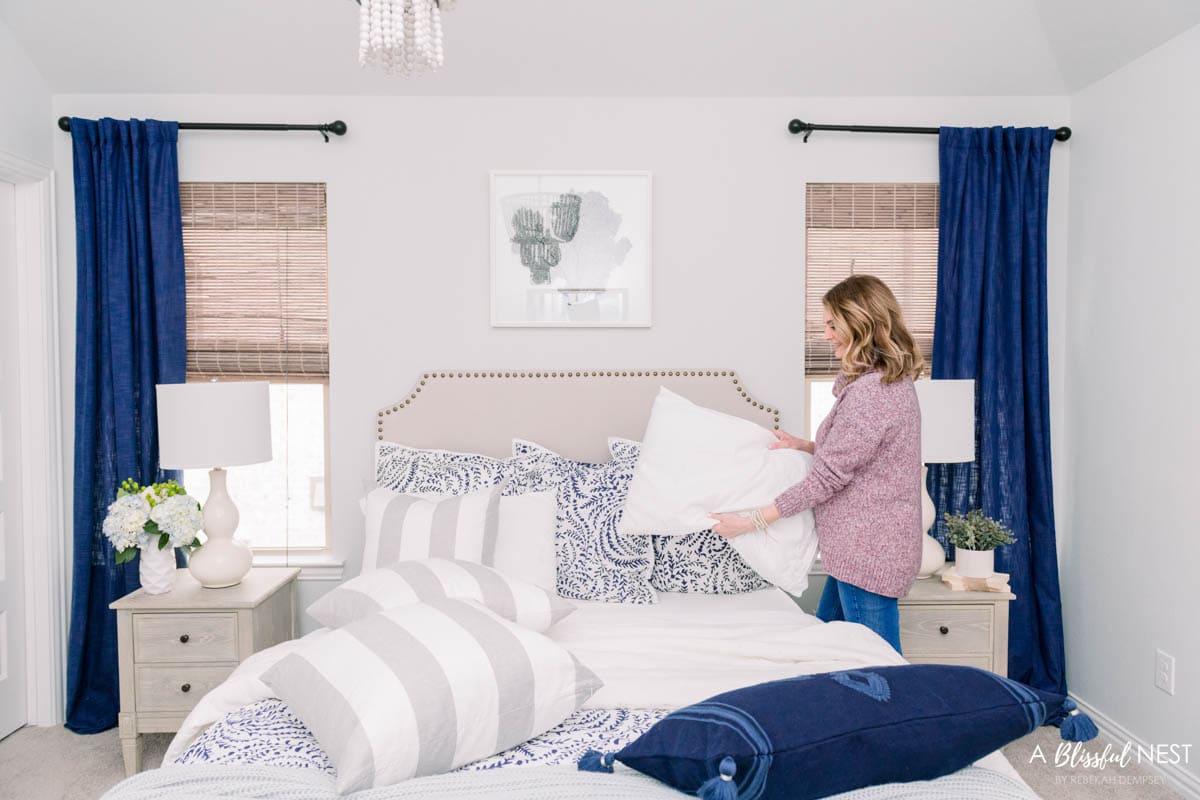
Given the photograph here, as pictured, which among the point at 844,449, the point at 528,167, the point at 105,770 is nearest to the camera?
the point at 844,449

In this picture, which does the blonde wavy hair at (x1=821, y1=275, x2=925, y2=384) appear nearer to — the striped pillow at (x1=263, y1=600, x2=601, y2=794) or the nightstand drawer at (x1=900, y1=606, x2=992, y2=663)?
the nightstand drawer at (x1=900, y1=606, x2=992, y2=663)

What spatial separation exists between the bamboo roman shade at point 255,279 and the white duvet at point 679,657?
1.46m

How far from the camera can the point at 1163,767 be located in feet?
8.73

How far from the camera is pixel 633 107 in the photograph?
3189mm

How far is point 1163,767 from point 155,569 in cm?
339

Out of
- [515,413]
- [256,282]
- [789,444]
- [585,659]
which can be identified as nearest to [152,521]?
[256,282]

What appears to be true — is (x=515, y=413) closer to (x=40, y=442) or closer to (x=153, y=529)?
(x=153, y=529)

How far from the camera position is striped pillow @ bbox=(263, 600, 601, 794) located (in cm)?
138

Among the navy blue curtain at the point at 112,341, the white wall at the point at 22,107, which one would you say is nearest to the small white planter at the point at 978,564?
the navy blue curtain at the point at 112,341

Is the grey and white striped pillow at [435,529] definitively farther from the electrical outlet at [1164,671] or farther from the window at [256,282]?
the electrical outlet at [1164,671]

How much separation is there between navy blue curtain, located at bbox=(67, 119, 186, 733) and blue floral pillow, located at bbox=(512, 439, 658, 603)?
4.91 feet

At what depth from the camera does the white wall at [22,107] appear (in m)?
2.87

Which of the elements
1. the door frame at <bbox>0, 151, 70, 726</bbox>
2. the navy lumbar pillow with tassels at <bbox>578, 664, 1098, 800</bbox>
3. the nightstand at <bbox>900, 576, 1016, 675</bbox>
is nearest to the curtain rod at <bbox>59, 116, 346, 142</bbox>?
the door frame at <bbox>0, 151, 70, 726</bbox>

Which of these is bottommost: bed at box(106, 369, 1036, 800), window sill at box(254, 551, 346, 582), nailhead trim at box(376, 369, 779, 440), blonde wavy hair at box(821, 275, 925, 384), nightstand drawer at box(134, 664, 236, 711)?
nightstand drawer at box(134, 664, 236, 711)
